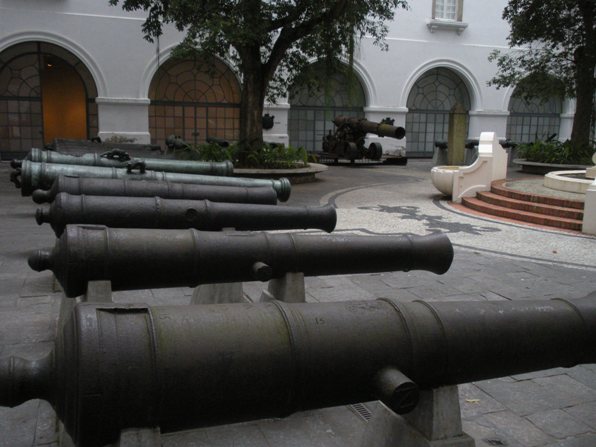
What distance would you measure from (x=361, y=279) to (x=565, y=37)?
1615 centimetres

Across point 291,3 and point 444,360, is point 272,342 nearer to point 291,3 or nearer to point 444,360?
point 444,360

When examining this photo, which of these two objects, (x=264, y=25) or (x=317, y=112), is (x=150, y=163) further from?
(x=317, y=112)

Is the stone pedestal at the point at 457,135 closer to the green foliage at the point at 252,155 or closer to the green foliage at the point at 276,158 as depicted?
the green foliage at the point at 276,158

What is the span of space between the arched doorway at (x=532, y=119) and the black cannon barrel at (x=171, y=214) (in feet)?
83.8

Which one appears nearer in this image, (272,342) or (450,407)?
(272,342)

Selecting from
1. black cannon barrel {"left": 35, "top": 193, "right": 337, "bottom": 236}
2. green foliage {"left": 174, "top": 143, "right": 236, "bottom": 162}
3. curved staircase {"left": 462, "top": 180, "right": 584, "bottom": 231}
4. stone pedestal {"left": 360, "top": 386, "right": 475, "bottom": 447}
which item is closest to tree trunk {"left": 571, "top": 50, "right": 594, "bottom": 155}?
curved staircase {"left": 462, "top": 180, "right": 584, "bottom": 231}

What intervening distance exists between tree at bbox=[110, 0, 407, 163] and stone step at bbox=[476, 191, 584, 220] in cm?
505

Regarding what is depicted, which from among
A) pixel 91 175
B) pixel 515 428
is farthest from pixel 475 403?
pixel 91 175

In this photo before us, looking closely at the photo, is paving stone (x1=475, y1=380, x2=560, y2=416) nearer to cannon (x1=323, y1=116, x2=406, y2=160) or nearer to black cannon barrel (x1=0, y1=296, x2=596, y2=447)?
black cannon barrel (x1=0, y1=296, x2=596, y2=447)

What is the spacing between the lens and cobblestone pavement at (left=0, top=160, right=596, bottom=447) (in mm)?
2939

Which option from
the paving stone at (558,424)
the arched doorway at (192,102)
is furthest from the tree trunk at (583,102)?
the paving stone at (558,424)

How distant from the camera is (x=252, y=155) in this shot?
1452 centimetres

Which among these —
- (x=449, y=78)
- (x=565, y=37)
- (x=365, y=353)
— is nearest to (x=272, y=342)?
(x=365, y=353)

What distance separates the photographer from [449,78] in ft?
86.6
